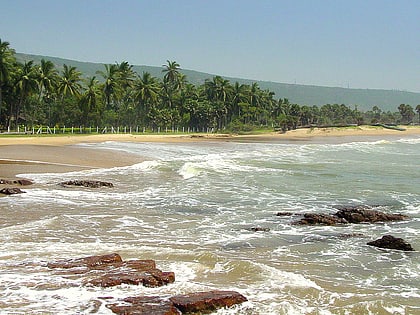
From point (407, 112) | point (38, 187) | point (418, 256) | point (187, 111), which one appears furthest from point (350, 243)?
point (407, 112)

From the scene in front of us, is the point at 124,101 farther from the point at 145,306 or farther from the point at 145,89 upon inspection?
the point at 145,306

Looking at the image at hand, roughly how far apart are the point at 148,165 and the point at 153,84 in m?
61.2

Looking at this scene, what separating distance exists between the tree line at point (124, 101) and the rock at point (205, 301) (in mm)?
Result: 58044

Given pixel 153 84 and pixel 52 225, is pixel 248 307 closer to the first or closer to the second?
pixel 52 225

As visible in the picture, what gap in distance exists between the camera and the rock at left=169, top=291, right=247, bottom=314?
6.45m

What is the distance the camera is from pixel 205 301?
21.6 ft

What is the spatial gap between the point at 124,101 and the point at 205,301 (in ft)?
290

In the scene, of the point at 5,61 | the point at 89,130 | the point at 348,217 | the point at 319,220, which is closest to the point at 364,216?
the point at 348,217

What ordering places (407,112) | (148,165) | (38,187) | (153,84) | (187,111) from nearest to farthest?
(38,187) < (148,165) < (153,84) < (187,111) < (407,112)

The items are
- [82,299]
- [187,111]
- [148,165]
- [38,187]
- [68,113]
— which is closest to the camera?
[82,299]

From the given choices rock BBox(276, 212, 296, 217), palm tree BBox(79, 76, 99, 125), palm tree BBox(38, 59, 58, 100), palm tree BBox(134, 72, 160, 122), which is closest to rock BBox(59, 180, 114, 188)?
rock BBox(276, 212, 296, 217)

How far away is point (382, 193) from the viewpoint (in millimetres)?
19188

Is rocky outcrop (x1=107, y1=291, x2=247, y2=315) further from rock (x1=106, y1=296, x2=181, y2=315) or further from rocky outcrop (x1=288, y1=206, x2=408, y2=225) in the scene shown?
rocky outcrop (x1=288, y1=206, x2=408, y2=225)

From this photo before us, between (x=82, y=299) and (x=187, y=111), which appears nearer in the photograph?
(x=82, y=299)
